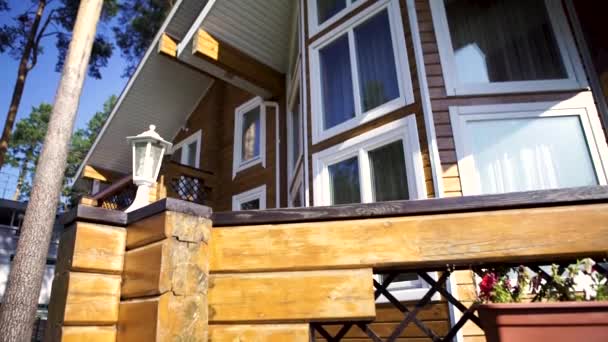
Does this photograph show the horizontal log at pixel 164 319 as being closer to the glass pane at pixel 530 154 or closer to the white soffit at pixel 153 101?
the glass pane at pixel 530 154

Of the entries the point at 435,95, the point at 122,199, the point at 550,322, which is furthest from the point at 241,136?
the point at 550,322

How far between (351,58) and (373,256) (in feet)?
Result: 13.1

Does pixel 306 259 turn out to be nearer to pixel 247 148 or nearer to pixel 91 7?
pixel 91 7

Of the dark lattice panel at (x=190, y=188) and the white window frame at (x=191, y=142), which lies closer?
the dark lattice panel at (x=190, y=188)

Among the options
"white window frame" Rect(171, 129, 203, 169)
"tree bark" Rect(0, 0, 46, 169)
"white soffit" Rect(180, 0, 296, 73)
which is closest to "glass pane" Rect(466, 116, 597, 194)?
"white soffit" Rect(180, 0, 296, 73)

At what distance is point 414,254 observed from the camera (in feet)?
4.60

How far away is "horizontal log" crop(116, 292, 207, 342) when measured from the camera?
4.22 feet

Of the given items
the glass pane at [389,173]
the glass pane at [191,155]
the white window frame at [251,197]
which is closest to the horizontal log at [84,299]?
the glass pane at [389,173]

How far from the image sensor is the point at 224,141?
9109 millimetres

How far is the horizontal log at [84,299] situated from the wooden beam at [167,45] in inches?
283

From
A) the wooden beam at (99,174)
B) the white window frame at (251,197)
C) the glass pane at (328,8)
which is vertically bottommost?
the white window frame at (251,197)

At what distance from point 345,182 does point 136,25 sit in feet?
47.5

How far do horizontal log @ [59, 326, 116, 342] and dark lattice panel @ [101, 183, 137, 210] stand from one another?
6.62 metres

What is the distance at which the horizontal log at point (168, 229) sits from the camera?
1418 millimetres
